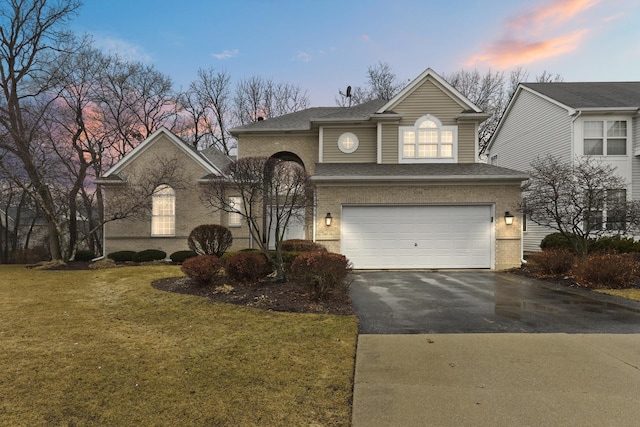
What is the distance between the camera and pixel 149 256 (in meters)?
15.2

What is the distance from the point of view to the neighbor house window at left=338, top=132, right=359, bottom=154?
1573 cm

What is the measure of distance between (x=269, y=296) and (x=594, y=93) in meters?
21.0

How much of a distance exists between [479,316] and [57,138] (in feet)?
83.3

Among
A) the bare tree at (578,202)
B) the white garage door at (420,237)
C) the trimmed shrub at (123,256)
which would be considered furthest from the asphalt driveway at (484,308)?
the trimmed shrub at (123,256)

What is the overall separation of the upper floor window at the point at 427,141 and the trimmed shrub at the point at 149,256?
38.6 ft

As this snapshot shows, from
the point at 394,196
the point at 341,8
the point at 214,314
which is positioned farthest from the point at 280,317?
the point at 341,8

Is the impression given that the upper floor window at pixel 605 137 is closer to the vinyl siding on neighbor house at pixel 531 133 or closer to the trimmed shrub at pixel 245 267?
the vinyl siding on neighbor house at pixel 531 133

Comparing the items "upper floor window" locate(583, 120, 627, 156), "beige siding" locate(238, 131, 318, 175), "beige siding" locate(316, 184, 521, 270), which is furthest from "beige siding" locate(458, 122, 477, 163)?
"beige siding" locate(238, 131, 318, 175)

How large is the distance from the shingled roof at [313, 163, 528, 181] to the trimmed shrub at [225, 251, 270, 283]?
4869 mm

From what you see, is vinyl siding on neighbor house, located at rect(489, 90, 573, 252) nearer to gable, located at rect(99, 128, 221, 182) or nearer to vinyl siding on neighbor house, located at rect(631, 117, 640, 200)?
vinyl siding on neighbor house, located at rect(631, 117, 640, 200)

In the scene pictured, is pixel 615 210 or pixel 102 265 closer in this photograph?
pixel 615 210

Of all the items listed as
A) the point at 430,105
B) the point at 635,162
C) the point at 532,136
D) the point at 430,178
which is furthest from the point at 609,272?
the point at 532,136

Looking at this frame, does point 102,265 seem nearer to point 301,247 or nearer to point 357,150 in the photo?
point 301,247

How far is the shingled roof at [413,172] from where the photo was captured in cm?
1279
